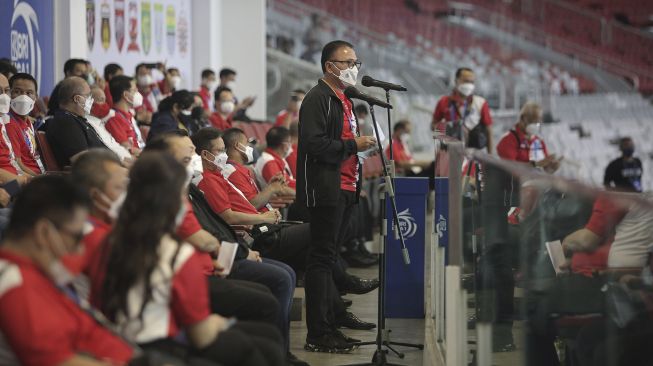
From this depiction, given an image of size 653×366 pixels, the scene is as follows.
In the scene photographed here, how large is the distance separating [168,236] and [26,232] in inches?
19.8

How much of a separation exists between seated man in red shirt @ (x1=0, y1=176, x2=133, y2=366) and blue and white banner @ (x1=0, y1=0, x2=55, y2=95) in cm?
582

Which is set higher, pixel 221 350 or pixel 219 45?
pixel 219 45

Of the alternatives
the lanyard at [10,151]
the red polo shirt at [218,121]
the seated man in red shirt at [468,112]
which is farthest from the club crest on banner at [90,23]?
the lanyard at [10,151]

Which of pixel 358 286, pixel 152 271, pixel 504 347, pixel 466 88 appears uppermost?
pixel 466 88

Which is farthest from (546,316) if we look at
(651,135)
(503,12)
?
(651,135)

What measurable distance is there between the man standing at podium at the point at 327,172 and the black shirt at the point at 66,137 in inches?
51.7

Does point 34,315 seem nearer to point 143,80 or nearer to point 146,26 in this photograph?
point 143,80

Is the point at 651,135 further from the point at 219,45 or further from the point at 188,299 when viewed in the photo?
the point at 188,299

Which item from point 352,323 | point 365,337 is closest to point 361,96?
point 365,337

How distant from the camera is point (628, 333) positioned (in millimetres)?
2832

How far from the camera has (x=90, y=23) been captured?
1076 centimetres

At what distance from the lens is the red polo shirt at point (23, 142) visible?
603 cm

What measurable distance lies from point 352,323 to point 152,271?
3347mm

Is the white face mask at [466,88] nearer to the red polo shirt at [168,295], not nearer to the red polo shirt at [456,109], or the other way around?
the red polo shirt at [456,109]
